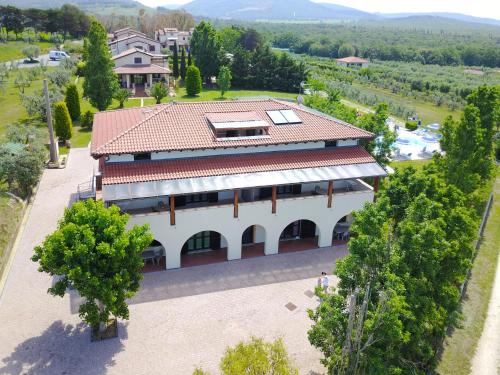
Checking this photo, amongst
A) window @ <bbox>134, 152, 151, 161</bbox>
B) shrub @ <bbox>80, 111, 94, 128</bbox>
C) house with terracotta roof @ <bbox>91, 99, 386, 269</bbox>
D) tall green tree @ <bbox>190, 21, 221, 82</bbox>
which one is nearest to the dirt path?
house with terracotta roof @ <bbox>91, 99, 386, 269</bbox>

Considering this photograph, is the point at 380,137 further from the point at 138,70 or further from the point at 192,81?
the point at 138,70

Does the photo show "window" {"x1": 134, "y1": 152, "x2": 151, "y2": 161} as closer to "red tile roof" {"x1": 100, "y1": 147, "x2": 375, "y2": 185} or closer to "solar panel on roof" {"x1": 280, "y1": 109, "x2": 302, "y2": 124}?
"red tile roof" {"x1": 100, "y1": 147, "x2": 375, "y2": 185}

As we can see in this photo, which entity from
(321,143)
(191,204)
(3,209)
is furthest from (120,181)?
(321,143)

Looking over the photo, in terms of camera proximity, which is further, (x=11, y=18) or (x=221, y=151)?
(x=11, y=18)

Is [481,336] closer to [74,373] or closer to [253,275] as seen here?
[253,275]

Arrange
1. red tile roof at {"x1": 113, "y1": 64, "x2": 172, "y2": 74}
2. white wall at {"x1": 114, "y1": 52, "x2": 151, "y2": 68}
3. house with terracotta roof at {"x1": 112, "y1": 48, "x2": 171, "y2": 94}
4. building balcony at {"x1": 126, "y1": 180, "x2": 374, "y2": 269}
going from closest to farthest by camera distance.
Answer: building balcony at {"x1": 126, "y1": 180, "x2": 374, "y2": 269}, red tile roof at {"x1": 113, "y1": 64, "x2": 172, "y2": 74}, house with terracotta roof at {"x1": 112, "y1": 48, "x2": 171, "y2": 94}, white wall at {"x1": 114, "y1": 52, "x2": 151, "y2": 68}

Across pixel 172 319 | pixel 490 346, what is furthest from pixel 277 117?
pixel 490 346
